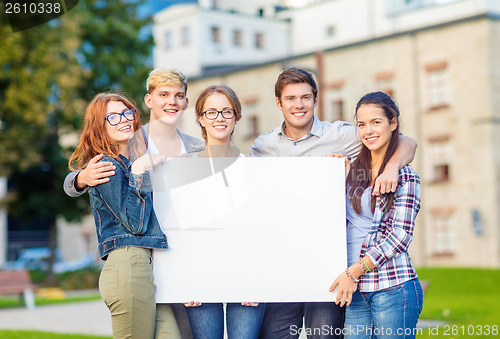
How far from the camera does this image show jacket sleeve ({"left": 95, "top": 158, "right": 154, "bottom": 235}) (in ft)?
12.8

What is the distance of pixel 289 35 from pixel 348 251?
138ft

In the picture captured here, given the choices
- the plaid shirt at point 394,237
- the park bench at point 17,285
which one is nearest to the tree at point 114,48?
the park bench at point 17,285

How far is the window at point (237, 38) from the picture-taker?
45737 mm

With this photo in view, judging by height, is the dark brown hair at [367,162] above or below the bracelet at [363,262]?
above

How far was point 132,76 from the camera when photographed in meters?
27.3

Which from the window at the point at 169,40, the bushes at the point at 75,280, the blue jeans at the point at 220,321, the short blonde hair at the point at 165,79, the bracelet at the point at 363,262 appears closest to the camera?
the bracelet at the point at 363,262

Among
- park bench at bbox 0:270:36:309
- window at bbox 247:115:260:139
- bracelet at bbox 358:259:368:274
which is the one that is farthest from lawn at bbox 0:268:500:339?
window at bbox 247:115:260:139

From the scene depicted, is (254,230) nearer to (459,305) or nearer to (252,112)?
(459,305)

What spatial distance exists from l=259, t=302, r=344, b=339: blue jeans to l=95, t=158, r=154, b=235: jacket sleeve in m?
1.03

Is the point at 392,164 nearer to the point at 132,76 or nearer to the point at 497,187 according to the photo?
the point at 132,76

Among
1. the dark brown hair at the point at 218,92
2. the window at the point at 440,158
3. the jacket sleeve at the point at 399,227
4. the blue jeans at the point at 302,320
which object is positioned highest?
the window at the point at 440,158

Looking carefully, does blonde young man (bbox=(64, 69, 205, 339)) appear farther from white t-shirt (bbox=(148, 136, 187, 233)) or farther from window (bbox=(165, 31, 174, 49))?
window (bbox=(165, 31, 174, 49))

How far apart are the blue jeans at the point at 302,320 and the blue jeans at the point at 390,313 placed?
214 mm

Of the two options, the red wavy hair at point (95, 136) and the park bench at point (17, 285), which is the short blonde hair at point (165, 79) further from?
the park bench at point (17, 285)
